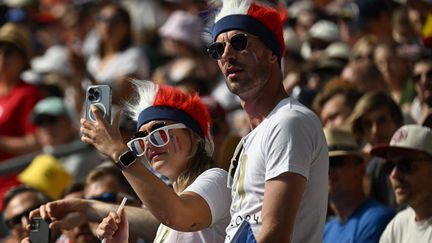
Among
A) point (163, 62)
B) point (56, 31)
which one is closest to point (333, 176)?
point (163, 62)

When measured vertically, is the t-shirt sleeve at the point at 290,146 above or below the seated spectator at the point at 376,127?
above

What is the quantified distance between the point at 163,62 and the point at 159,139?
7257 millimetres

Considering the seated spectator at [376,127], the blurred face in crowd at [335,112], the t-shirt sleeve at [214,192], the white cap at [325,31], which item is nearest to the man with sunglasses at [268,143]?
the t-shirt sleeve at [214,192]

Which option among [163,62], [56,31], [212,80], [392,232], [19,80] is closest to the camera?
[392,232]

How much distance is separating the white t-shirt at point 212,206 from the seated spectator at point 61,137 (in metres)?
5.04

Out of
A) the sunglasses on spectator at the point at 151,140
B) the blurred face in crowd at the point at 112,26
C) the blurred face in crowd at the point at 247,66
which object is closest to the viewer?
A: the blurred face in crowd at the point at 247,66

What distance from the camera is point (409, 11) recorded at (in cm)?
1153

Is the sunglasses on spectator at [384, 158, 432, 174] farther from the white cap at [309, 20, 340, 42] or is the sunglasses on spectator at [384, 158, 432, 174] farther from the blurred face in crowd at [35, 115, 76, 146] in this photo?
the white cap at [309, 20, 340, 42]

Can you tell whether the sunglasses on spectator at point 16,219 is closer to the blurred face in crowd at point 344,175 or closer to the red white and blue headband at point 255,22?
the blurred face in crowd at point 344,175

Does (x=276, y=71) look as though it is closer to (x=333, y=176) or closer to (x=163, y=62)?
(x=333, y=176)

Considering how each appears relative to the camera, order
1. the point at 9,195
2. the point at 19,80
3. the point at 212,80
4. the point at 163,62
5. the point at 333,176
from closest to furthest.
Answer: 1. the point at 333,176
2. the point at 9,195
3. the point at 19,80
4. the point at 212,80
5. the point at 163,62

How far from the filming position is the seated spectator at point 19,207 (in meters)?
8.38

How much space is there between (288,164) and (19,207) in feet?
12.5

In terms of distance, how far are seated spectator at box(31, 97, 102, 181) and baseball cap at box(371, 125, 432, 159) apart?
4180mm
